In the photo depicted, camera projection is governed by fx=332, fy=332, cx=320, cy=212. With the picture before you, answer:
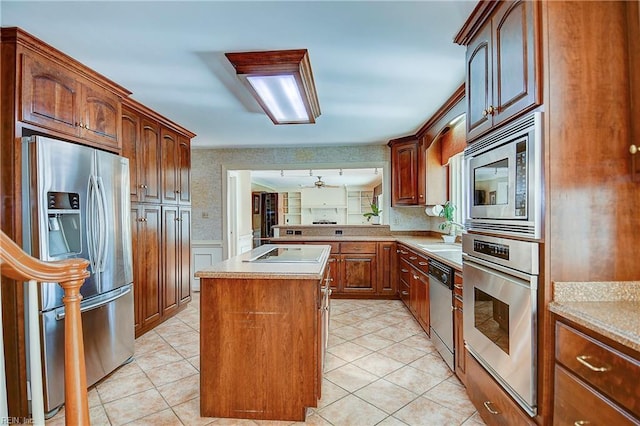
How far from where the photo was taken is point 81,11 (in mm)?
1739

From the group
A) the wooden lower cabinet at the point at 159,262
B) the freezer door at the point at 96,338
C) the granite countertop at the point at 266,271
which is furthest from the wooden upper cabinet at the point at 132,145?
the granite countertop at the point at 266,271

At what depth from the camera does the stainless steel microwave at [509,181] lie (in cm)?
138

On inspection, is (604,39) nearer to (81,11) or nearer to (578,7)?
(578,7)

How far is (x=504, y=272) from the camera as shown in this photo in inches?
63.1

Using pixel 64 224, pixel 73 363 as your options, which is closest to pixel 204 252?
pixel 64 224

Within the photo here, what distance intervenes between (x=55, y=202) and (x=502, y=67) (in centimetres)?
267

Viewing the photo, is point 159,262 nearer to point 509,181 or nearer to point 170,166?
point 170,166

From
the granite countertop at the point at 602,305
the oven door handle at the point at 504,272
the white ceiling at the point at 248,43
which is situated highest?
the white ceiling at the point at 248,43

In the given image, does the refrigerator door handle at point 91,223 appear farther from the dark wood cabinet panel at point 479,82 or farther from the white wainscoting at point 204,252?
the white wainscoting at point 204,252

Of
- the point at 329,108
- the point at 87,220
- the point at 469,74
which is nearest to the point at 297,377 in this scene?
the point at 87,220

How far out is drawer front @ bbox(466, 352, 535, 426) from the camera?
5.17ft

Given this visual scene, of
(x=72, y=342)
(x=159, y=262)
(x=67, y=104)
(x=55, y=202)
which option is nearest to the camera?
(x=72, y=342)

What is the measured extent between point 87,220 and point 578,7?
294cm

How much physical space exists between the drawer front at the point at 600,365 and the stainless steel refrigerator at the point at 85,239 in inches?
105
